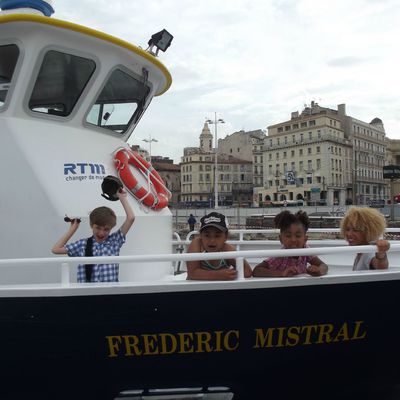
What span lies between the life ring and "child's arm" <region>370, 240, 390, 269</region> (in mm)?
2410

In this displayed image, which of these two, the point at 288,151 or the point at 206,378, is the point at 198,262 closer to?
the point at 206,378

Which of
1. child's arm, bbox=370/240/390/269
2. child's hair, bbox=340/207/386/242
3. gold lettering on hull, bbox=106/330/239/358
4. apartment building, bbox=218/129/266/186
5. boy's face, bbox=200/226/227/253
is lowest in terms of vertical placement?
gold lettering on hull, bbox=106/330/239/358

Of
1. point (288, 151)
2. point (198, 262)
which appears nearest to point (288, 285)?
point (198, 262)

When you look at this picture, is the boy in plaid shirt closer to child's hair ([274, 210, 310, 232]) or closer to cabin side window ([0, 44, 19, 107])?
child's hair ([274, 210, 310, 232])

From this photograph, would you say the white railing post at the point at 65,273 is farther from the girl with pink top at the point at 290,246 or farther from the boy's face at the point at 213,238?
the girl with pink top at the point at 290,246

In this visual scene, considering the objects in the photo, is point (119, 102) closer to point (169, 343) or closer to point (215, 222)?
point (215, 222)

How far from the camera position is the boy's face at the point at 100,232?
4.00m

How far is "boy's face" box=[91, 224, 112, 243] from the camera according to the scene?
4.00m

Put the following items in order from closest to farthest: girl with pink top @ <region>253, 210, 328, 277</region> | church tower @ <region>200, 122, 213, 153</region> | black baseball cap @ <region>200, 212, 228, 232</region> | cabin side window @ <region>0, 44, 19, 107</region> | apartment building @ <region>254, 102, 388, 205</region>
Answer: black baseball cap @ <region>200, 212, 228, 232</region> < girl with pink top @ <region>253, 210, 328, 277</region> < cabin side window @ <region>0, 44, 19, 107</region> < apartment building @ <region>254, 102, 388, 205</region> < church tower @ <region>200, 122, 213, 153</region>

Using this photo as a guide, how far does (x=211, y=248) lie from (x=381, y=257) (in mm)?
1363

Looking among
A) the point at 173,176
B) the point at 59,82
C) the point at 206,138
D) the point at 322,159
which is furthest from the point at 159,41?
the point at 206,138

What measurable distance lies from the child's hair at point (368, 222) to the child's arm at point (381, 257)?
7.1 inches

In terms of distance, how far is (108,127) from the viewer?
5551 millimetres

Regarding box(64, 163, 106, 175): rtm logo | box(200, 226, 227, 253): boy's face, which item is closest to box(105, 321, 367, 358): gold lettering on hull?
box(200, 226, 227, 253): boy's face
